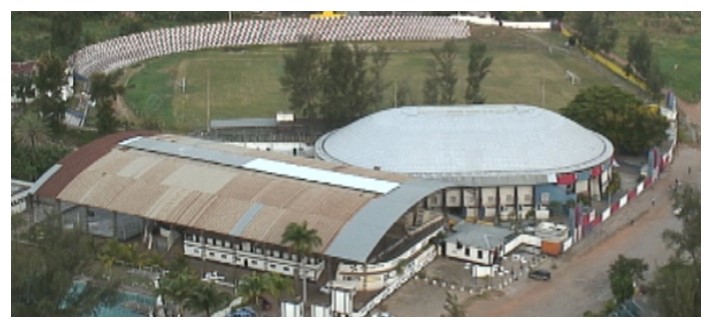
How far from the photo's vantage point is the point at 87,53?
209ft

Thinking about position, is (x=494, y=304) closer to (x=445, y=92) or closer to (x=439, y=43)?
(x=445, y=92)

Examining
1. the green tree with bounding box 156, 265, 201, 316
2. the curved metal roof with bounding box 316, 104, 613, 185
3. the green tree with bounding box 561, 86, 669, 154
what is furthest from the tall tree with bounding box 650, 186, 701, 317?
the green tree with bounding box 156, 265, 201, 316

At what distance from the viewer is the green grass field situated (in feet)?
179

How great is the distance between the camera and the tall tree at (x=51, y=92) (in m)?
47.6

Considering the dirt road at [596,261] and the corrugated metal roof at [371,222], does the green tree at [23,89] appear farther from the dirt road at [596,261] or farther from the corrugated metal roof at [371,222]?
the dirt road at [596,261]

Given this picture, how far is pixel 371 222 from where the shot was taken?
104 ft

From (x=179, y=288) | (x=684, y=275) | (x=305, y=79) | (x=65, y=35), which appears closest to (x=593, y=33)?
(x=305, y=79)

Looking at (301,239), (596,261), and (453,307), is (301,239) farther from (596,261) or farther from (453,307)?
(596,261)

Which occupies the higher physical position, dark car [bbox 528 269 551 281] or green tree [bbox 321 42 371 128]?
green tree [bbox 321 42 371 128]

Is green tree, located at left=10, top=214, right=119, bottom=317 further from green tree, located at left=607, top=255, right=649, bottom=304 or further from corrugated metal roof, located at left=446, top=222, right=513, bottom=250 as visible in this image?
green tree, located at left=607, top=255, right=649, bottom=304

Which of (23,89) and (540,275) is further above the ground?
(23,89)

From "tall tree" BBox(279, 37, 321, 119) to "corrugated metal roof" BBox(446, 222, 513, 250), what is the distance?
46.2 feet

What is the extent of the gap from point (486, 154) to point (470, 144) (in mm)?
811

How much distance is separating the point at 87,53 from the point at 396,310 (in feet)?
127
